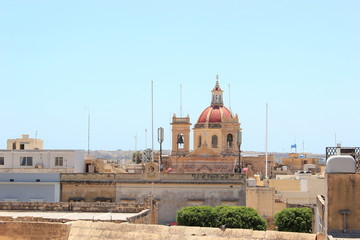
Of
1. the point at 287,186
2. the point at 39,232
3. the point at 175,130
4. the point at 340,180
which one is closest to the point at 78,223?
the point at 39,232

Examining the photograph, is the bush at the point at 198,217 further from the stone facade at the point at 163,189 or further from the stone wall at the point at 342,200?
the stone wall at the point at 342,200

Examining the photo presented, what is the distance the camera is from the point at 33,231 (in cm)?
1991

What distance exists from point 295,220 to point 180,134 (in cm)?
3094

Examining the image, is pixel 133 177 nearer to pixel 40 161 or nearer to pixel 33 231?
pixel 40 161

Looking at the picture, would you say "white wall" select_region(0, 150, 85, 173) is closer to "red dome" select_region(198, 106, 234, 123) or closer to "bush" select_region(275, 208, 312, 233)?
"bush" select_region(275, 208, 312, 233)

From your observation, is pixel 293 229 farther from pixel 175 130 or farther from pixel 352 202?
pixel 175 130

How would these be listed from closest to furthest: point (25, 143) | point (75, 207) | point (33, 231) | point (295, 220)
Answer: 1. point (33, 231)
2. point (75, 207)
3. point (295, 220)
4. point (25, 143)

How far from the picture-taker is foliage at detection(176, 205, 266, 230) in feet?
121

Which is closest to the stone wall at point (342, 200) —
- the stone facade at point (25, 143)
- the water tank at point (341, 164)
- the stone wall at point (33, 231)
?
the water tank at point (341, 164)

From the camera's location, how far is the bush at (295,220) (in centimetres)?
3803

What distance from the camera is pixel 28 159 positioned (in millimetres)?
45094

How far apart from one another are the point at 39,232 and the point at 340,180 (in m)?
8.65

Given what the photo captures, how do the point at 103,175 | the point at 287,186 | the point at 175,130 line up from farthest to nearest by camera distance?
the point at 175,130, the point at 287,186, the point at 103,175

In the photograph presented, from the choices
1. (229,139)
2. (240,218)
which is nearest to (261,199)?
(240,218)
